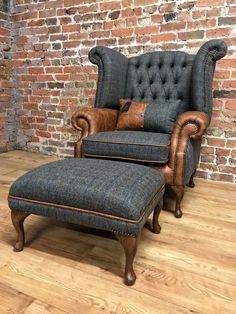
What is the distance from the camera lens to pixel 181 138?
1674 mm

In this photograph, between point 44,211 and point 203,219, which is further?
point 203,219

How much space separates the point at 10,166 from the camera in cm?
272

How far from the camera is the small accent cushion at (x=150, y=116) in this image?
1.92 meters

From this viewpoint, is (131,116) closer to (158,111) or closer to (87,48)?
(158,111)

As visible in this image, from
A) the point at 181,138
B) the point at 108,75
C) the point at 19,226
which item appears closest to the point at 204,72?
the point at 181,138

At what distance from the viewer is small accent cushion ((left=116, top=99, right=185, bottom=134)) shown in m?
1.92

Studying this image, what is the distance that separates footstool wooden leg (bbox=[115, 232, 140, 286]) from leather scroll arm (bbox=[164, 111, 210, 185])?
68cm

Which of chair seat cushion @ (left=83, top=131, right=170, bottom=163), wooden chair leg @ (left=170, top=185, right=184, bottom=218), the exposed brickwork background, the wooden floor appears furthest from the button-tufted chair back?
the wooden floor

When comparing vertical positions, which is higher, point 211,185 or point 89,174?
point 89,174

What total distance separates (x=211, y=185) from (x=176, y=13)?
→ 154 centimetres

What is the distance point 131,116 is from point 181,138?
49 cm

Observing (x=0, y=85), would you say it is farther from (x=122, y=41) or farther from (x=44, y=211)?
(x=44, y=211)

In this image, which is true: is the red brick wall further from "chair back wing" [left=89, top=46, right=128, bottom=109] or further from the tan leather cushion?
the tan leather cushion

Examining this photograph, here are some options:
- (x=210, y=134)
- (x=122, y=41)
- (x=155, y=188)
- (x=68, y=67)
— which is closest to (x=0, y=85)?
(x=68, y=67)
